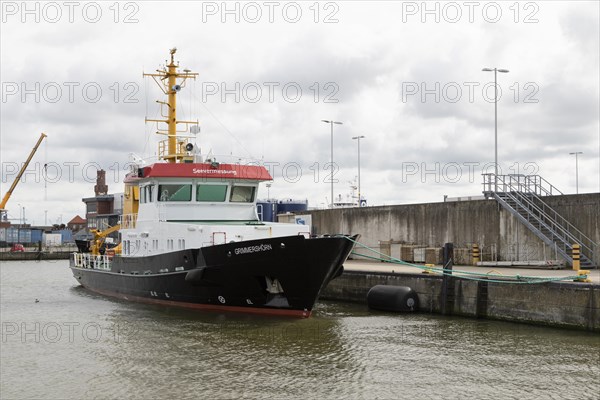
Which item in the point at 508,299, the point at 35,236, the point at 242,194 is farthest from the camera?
the point at 35,236

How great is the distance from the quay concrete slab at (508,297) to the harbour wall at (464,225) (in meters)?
2.30

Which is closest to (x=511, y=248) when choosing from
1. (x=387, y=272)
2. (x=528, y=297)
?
(x=387, y=272)

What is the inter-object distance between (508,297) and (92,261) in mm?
20641

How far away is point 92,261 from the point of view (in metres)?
31.8

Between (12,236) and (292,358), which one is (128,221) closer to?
(292,358)

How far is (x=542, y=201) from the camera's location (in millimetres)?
25609

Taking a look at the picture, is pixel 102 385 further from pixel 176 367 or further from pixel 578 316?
pixel 578 316

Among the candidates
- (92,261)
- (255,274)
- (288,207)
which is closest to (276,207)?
(288,207)

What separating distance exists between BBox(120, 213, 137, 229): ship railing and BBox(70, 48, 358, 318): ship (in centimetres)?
4

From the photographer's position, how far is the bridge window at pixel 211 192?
2289cm

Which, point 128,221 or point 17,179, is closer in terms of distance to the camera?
point 128,221

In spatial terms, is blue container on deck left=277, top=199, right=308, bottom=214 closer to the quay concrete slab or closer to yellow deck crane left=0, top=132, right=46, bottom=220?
yellow deck crane left=0, top=132, right=46, bottom=220

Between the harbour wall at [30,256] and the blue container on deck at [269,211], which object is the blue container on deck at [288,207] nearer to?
the blue container on deck at [269,211]

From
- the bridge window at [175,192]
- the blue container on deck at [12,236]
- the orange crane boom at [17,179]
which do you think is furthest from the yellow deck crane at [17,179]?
the bridge window at [175,192]
